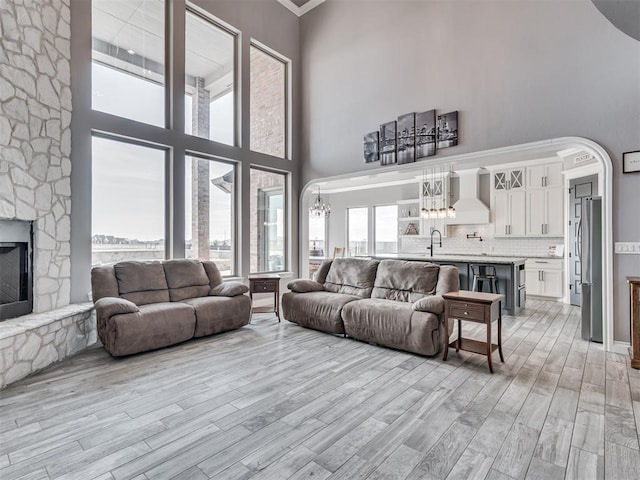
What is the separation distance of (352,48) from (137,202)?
14.8ft

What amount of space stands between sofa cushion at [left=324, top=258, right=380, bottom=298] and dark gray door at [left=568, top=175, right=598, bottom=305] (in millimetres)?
3950

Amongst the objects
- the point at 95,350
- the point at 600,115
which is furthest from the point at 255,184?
the point at 600,115

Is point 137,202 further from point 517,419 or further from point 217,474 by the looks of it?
point 517,419

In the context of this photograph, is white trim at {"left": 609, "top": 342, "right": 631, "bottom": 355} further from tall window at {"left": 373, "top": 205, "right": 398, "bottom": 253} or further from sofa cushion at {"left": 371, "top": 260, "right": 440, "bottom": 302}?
tall window at {"left": 373, "top": 205, "right": 398, "bottom": 253}

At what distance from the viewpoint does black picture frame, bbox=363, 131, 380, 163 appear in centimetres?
564

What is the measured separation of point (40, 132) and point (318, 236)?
849 centimetres

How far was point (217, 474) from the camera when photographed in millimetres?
1757

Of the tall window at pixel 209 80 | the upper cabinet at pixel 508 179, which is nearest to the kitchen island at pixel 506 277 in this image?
the upper cabinet at pixel 508 179

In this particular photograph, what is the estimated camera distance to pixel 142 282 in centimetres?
413

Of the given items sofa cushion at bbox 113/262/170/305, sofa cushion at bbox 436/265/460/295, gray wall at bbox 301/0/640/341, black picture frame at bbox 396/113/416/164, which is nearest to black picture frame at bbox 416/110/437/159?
black picture frame at bbox 396/113/416/164

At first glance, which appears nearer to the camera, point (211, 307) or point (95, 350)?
point (95, 350)

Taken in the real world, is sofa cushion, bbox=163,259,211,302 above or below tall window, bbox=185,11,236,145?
below

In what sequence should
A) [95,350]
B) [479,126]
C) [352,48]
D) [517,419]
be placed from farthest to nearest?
[352,48], [479,126], [95,350], [517,419]

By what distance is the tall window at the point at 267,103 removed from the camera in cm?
611
